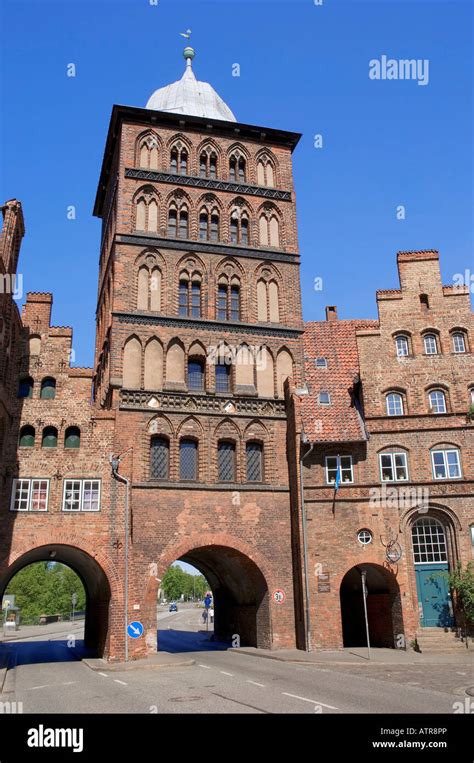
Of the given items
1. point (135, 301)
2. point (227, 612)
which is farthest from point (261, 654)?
point (135, 301)

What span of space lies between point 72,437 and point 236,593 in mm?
11843

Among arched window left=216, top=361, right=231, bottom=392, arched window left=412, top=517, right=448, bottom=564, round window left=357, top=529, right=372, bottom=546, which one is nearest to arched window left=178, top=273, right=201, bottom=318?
arched window left=216, top=361, right=231, bottom=392

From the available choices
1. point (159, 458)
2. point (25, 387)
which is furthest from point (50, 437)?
point (159, 458)

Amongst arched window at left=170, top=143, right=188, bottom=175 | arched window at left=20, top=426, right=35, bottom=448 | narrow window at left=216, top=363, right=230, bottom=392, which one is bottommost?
arched window at left=20, top=426, right=35, bottom=448

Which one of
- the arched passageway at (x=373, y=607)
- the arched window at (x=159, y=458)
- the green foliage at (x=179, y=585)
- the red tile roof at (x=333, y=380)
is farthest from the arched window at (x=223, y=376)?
the green foliage at (x=179, y=585)

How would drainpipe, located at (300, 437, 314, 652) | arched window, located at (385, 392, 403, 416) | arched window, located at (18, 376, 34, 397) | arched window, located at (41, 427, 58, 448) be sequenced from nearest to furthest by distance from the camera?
drainpipe, located at (300, 437, 314, 652) → arched window, located at (41, 427, 58, 448) → arched window, located at (18, 376, 34, 397) → arched window, located at (385, 392, 403, 416)

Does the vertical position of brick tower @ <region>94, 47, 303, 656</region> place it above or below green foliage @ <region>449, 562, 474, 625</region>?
above

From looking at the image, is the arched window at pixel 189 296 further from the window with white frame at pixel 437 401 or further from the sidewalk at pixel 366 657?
Answer: the sidewalk at pixel 366 657

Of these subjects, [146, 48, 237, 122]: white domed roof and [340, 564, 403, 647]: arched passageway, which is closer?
[340, 564, 403, 647]: arched passageway

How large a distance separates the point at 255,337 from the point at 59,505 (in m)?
12.4

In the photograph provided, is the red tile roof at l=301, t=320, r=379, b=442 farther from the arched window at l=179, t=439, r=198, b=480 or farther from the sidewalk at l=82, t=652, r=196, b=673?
the sidewalk at l=82, t=652, r=196, b=673

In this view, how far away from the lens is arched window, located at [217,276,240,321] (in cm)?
3406

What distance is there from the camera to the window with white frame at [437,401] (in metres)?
31.6

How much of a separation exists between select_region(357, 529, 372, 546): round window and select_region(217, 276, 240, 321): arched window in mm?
11888
